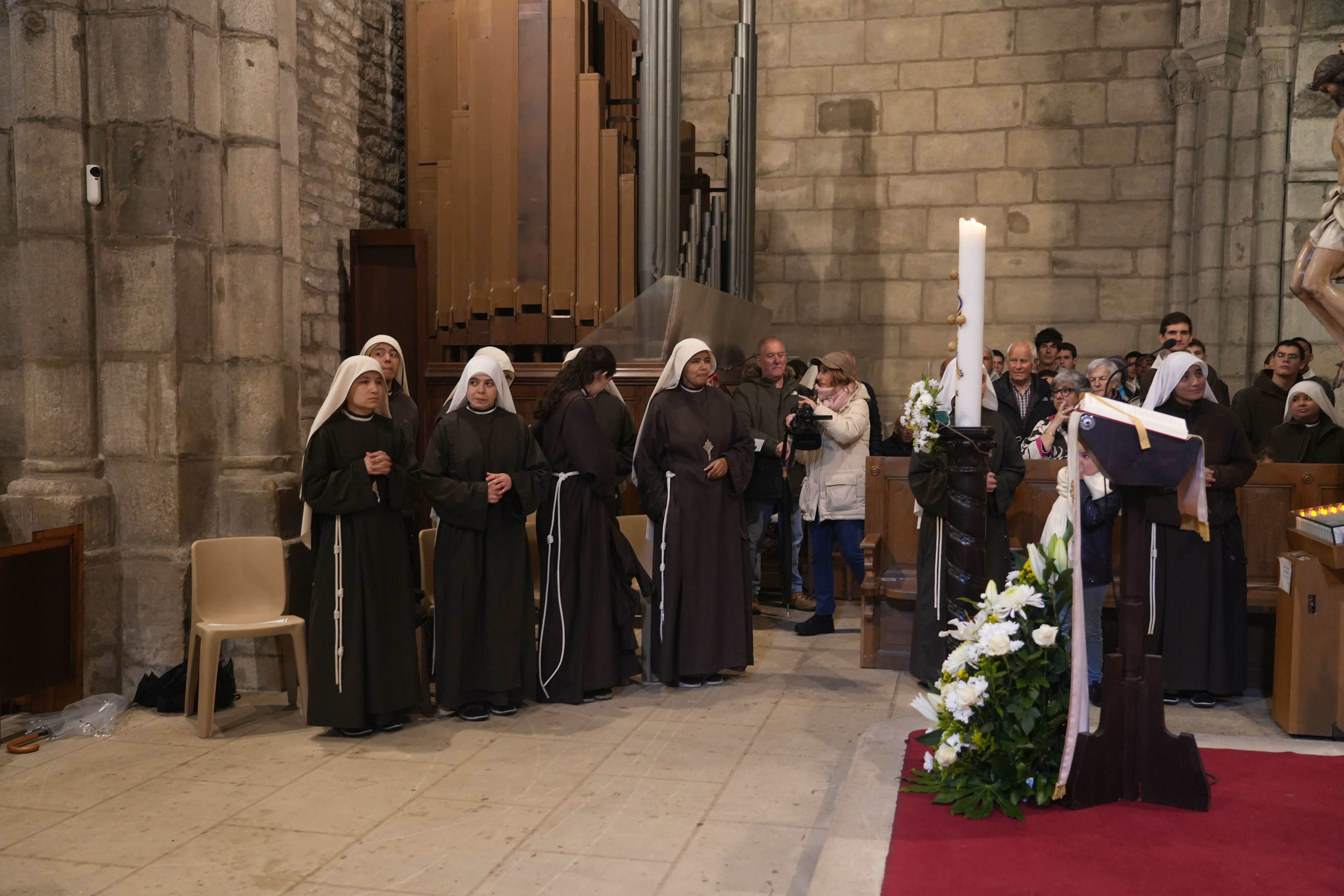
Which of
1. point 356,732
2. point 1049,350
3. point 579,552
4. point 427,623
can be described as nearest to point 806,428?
point 579,552

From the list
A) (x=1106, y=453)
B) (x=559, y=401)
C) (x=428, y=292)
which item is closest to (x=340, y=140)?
(x=428, y=292)

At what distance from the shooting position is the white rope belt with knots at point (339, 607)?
4.84 meters

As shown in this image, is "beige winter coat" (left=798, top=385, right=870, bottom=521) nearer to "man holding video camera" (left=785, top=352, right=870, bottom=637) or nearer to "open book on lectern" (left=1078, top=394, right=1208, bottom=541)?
"man holding video camera" (left=785, top=352, right=870, bottom=637)

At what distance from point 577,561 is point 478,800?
156cm

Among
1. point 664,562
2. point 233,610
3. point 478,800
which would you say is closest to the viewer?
point 478,800

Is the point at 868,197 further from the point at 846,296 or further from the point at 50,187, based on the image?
the point at 50,187

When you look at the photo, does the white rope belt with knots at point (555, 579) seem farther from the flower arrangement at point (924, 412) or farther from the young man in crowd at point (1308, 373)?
the young man in crowd at point (1308, 373)

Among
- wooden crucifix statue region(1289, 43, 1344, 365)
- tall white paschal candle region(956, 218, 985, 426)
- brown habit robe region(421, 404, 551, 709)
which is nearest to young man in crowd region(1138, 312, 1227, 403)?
wooden crucifix statue region(1289, 43, 1344, 365)

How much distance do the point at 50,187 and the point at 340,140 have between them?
6.34ft

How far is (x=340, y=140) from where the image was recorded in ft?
23.1

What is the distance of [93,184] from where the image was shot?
5.46 metres

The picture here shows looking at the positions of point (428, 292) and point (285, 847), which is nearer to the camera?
point (285, 847)

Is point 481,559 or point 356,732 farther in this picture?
point 481,559

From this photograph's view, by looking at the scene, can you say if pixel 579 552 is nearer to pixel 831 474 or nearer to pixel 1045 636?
pixel 831 474
